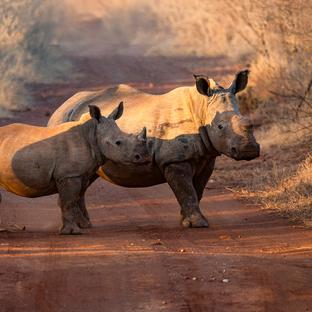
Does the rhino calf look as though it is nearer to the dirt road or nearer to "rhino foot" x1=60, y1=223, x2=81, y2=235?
"rhino foot" x1=60, y1=223, x2=81, y2=235

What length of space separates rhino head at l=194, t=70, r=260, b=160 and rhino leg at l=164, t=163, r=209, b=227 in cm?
44

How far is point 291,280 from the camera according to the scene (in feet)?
30.0

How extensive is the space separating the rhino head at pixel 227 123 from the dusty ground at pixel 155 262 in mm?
850

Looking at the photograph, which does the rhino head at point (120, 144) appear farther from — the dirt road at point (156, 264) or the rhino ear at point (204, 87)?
the rhino ear at point (204, 87)

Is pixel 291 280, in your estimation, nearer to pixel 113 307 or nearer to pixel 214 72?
pixel 113 307

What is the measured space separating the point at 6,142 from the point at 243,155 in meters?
2.40

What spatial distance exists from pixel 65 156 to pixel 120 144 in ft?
1.87

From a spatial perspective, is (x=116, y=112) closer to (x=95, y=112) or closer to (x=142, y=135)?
(x=95, y=112)

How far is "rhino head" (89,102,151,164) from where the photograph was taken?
1173cm

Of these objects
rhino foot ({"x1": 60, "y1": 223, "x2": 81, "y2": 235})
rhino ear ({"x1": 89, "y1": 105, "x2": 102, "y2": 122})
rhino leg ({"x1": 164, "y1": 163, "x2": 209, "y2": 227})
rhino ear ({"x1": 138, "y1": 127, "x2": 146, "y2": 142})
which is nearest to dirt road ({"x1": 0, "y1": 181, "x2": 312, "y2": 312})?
rhino foot ({"x1": 60, "y1": 223, "x2": 81, "y2": 235})

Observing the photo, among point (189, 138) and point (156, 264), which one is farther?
point (189, 138)

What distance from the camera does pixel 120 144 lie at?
38.7 ft

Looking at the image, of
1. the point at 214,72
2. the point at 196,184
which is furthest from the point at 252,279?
the point at 214,72

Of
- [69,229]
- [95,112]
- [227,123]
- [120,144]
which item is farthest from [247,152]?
[69,229]
